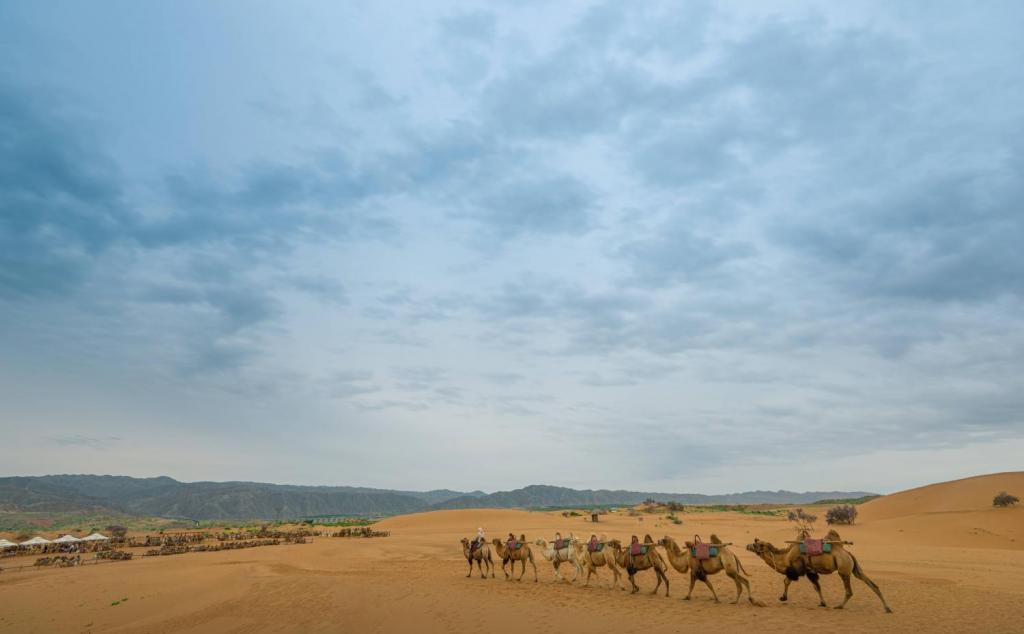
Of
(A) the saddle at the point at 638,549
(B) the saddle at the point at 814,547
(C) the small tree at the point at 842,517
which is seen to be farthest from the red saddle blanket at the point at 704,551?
(C) the small tree at the point at 842,517

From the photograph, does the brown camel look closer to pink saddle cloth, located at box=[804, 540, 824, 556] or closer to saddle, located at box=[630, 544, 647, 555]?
pink saddle cloth, located at box=[804, 540, 824, 556]

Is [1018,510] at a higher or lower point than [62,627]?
higher

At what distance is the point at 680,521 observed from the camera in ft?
182

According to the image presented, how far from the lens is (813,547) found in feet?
49.1

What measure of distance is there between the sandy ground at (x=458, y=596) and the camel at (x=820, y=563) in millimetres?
693

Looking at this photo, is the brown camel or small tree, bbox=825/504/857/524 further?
small tree, bbox=825/504/857/524

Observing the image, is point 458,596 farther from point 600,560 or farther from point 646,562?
point 646,562

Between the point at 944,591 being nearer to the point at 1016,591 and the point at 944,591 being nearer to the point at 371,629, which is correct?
the point at 1016,591

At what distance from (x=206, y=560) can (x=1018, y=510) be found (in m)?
51.5

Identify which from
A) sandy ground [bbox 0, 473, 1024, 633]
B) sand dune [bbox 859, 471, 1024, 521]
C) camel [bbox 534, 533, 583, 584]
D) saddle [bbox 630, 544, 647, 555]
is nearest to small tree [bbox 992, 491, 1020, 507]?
sand dune [bbox 859, 471, 1024, 521]

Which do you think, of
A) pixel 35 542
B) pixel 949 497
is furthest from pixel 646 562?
pixel 949 497

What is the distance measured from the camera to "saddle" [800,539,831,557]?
14.9m

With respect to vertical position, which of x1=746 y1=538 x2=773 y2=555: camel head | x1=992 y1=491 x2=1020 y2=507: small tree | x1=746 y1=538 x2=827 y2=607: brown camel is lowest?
x1=746 y1=538 x2=827 y2=607: brown camel

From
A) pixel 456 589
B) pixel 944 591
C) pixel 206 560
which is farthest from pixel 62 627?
pixel 944 591
